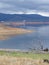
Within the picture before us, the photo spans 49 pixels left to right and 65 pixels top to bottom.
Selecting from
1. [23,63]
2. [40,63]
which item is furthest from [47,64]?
[23,63]

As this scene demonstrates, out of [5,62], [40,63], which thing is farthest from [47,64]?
[5,62]

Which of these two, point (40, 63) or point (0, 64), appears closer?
point (0, 64)

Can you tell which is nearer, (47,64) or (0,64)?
(0,64)

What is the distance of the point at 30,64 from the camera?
36.9 ft

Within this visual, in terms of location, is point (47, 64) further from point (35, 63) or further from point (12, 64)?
point (12, 64)

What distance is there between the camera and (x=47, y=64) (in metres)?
11.6

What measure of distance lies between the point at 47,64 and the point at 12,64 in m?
1.63

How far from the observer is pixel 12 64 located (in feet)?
36.3

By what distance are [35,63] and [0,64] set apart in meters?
1.65

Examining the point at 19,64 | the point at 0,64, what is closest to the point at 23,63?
the point at 19,64

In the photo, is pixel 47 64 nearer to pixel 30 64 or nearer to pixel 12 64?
pixel 30 64

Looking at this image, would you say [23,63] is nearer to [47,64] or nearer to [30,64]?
[30,64]

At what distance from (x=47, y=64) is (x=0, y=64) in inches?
85.8

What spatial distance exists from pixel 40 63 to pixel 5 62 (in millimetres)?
1597
